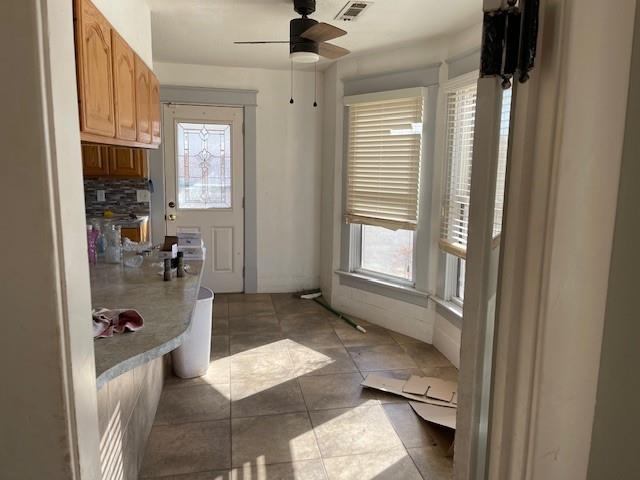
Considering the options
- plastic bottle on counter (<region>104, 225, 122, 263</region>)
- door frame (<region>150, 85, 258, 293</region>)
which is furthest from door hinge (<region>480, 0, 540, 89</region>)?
door frame (<region>150, 85, 258, 293</region>)

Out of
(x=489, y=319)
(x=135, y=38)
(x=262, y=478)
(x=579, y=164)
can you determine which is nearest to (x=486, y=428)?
(x=489, y=319)

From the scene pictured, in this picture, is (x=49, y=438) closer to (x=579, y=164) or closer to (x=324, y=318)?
(x=579, y=164)

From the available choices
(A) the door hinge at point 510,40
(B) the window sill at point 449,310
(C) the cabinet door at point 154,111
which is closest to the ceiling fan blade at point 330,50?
(C) the cabinet door at point 154,111

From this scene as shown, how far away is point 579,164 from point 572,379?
1.11ft

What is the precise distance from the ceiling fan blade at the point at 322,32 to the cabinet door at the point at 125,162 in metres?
2.35

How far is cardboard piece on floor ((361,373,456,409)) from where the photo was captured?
294 centimetres

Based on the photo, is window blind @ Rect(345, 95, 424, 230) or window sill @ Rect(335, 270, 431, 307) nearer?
window blind @ Rect(345, 95, 424, 230)

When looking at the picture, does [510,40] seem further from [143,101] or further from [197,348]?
[197,348]

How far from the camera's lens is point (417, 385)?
3.13m

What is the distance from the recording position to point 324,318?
14.9ft

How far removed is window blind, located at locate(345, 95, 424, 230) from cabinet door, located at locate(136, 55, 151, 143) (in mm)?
1915

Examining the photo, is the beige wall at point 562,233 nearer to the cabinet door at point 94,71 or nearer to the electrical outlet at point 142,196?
the cabinet door at point 94,71

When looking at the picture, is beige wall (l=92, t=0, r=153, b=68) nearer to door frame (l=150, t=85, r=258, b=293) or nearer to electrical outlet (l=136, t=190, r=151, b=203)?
door frame (l=150, t=85, r=258, b=293)

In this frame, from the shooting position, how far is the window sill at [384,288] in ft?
13.2
